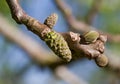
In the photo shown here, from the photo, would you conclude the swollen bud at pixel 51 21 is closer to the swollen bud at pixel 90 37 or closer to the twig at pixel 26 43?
the swollen bud at pixel 90 37

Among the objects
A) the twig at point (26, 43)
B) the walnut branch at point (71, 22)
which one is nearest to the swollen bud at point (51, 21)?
the walnut branch at point (71, 22)

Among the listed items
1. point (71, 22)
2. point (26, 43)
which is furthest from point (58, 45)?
point (26, 43)

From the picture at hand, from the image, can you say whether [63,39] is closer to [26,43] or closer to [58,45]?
[58,45]

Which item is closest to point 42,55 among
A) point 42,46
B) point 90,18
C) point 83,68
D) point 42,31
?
point 42,46

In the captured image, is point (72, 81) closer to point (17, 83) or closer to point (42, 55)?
point (42, 55)

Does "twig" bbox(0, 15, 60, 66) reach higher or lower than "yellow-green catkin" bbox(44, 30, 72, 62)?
lower

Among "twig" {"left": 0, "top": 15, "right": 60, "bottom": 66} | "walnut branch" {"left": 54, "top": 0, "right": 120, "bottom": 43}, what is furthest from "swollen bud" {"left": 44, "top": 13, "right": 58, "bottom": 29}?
"twig" {"left": 0, "top": 15, "right": 60, "bottom": 66}

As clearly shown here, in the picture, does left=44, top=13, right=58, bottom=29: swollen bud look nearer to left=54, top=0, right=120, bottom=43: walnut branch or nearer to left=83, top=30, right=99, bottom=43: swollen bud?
left=83, top=30, right=99, bottom=43: swollen bud

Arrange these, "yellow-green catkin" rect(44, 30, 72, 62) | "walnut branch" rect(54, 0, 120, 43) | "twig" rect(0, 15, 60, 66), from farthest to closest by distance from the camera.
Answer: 1. "twig" rect(0, 15, 60, 66)
2. "walnut branch" rect(54, 0, 120, 43)
3. "yellow-green catkin" rect(44, 30, 72, 62)
